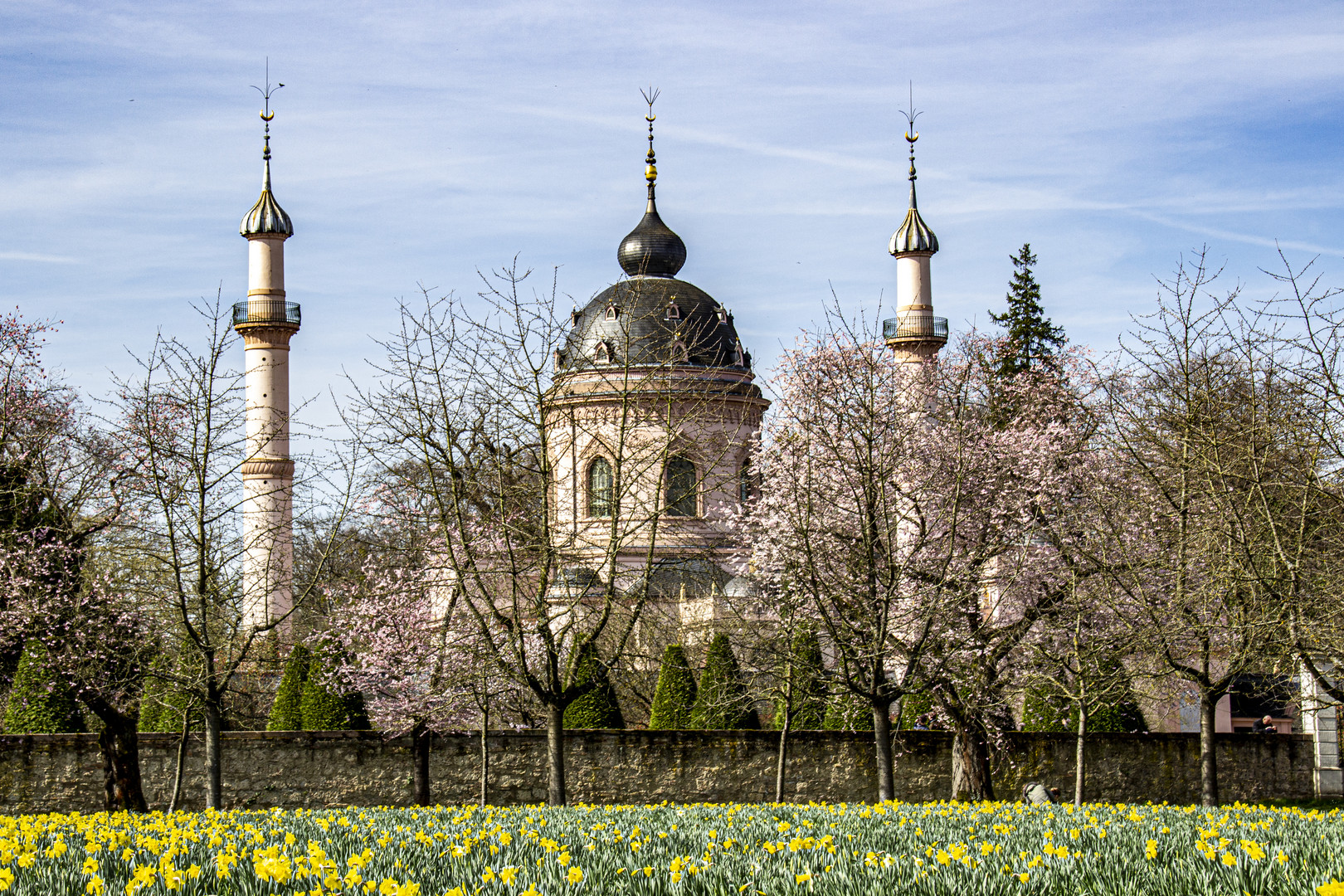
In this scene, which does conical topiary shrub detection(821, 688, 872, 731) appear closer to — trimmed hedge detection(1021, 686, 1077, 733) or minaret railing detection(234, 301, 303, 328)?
trimmed hedge detection(1021, 686, 1077, 733)

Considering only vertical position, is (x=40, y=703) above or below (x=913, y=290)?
below

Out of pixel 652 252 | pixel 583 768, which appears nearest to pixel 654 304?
pixel 652 252

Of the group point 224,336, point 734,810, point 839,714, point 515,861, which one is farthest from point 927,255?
point 515,861

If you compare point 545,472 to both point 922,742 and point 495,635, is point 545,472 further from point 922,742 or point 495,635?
point 922,742

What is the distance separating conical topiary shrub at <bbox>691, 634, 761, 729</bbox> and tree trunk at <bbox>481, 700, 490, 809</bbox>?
387 cm

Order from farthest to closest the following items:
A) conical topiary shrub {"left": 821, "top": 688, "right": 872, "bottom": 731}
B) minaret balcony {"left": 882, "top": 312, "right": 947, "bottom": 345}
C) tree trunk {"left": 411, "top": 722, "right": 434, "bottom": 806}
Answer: minaret balcony {"left": 882, "top": 312, "right": 947, "bottom": 345}, conical topiary shrub {"left": 821, "top": 688, "right": 872, "bottom": 731}, tree trunk {"left": 411, "top": 722, "right": 434, "bottom": 806}

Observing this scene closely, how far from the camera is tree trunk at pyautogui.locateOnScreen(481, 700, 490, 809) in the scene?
760 inches

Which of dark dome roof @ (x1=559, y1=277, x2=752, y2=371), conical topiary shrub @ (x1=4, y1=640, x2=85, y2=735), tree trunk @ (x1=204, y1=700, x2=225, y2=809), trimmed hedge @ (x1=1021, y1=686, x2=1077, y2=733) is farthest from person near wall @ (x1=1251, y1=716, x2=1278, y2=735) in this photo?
conical topiary shrub @ (x1=4, y1=640, x2=85, y2=735)

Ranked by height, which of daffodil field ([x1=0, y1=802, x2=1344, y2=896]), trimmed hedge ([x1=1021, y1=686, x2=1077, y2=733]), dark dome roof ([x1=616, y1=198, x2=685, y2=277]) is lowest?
trimmed hedge ([x1=1021, y1=686, x2=1077, y2=733])

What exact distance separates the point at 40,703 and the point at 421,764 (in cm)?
577

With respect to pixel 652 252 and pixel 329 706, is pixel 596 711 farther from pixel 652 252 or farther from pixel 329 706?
pixel 652 252

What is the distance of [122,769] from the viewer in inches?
763

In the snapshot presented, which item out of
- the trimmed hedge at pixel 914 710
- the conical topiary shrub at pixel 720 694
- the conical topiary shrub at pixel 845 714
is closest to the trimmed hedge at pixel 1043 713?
the trimmed hedge at pixel 914 710

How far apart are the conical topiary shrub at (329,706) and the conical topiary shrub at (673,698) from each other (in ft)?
16.5
